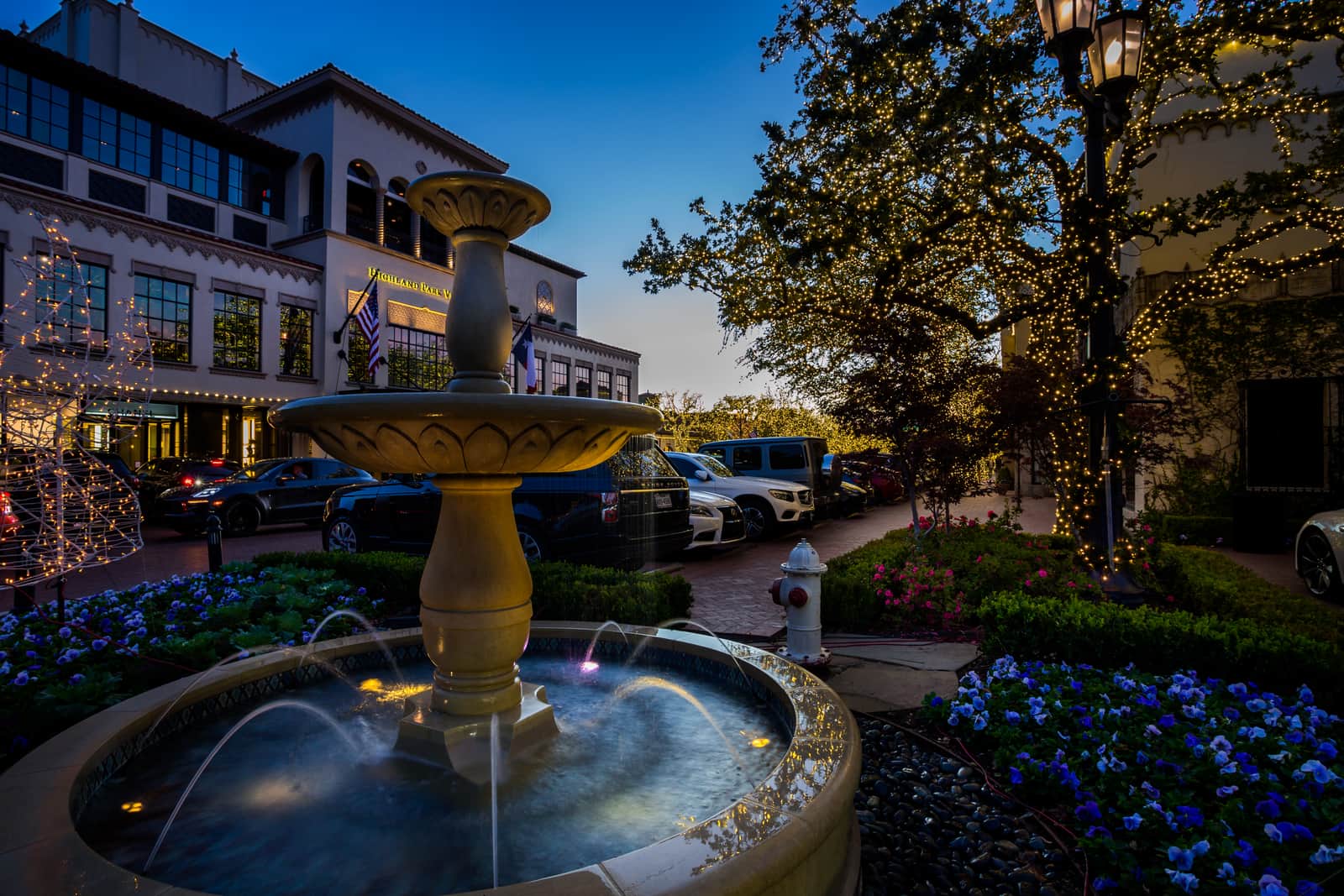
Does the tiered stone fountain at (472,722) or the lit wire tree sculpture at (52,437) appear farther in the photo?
the lit wire tree sculpture at (52,437)

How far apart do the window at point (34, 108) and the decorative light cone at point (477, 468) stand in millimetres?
24321

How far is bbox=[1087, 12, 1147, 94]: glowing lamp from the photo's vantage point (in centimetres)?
604

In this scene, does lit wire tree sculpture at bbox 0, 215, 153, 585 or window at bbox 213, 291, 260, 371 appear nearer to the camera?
lit wire tree sculpture at bbox 0, 215, 153, 585

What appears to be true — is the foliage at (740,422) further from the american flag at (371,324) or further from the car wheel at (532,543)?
the car wheel at (532,543)

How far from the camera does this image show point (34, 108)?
1936 cm

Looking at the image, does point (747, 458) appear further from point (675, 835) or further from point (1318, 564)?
point (675, 835)

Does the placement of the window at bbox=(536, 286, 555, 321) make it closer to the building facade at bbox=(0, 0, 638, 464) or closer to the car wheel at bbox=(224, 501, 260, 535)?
the building facade at bbox=(0, 0, 638, 464)

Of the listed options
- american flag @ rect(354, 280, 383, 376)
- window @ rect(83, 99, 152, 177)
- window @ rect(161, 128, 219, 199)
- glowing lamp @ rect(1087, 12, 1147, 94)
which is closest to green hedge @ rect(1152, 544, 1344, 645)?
glowing lamp @ rect(1087, 12, 1147, 94)

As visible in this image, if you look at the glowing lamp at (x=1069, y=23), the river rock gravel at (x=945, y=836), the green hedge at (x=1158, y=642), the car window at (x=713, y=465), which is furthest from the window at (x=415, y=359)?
the river rock gravel at (x=945, y=836)

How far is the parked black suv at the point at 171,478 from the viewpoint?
14.7 m

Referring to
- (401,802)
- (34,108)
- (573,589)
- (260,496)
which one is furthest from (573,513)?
(34,108)

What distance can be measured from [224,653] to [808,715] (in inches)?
153

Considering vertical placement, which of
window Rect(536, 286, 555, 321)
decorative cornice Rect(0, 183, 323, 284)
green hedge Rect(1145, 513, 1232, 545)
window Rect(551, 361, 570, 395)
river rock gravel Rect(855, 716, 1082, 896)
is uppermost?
window Rect(536, 286, 555, 321)

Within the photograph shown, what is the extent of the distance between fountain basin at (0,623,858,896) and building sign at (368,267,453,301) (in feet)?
83.5
